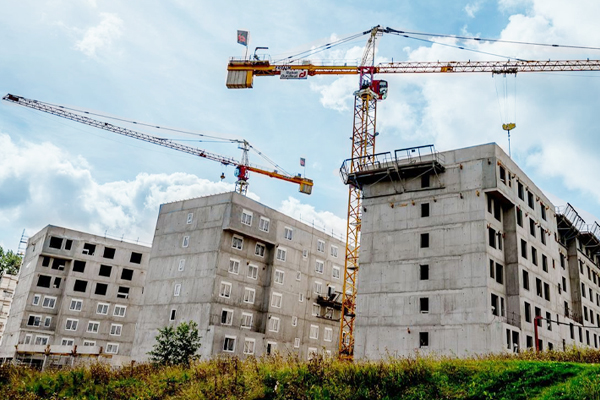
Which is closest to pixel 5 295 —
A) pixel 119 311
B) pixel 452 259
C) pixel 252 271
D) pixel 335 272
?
pixel 119 311

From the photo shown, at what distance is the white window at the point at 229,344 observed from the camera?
54053 millimetres

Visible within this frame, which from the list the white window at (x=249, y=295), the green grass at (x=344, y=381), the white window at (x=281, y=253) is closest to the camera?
the green grass at (x=344, y=381)

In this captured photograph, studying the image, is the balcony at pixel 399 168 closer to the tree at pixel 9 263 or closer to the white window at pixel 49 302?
the white window at pixel 49 302

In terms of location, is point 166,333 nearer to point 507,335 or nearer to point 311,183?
point 507,335

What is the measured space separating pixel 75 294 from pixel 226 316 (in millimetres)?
28924

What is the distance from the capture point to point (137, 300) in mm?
79000

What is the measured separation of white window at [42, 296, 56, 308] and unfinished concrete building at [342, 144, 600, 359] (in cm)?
4457

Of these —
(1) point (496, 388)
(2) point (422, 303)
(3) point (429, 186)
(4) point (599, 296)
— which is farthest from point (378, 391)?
(4) point (599, 296)

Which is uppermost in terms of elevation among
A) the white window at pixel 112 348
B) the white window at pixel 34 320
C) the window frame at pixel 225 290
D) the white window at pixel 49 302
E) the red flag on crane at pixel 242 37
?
the red flag on crane at pixel 242 37

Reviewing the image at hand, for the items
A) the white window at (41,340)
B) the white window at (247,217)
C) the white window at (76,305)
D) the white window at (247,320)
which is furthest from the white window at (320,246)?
the white window at (41,340)

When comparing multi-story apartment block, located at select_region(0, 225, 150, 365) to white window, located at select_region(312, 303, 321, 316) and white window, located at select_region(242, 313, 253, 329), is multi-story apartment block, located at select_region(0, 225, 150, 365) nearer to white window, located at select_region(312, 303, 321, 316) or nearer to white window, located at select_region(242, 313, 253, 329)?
white window, located at select_region(242, 313, 253, 329)

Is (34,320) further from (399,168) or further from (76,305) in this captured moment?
(399,168)

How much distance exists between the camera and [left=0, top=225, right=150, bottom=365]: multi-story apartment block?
7162 centimetres

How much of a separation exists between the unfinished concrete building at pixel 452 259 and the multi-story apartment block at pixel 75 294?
132ft
